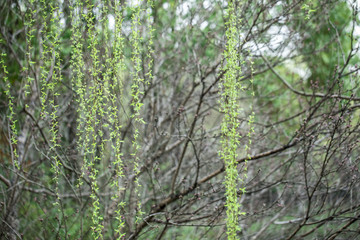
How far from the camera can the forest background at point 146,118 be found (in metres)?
2.26

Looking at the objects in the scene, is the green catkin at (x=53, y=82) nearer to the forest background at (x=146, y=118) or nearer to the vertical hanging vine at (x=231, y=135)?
the forest background at (x=146, y=118)

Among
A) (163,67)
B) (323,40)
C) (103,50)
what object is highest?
(323,40)

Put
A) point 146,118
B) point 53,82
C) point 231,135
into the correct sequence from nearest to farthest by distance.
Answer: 1. point 231,135
2. point 53,82
3. point 146,118

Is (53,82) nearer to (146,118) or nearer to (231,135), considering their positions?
(231,135)

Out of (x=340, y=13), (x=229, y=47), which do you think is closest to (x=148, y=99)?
(x=229, y=47)

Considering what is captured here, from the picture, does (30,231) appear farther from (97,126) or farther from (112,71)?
(112,71)

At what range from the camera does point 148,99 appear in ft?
14.2

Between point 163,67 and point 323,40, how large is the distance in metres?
2.41

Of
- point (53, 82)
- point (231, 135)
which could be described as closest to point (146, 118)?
point (53, 82)

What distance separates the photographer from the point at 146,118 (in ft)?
13.8

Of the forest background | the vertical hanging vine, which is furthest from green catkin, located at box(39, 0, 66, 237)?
the vertical hanging vine

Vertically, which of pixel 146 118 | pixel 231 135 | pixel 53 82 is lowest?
pixel 231 135

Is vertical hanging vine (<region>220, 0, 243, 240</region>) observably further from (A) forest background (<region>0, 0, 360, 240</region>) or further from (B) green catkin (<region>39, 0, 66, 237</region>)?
(B) green catkin (<region>39, 0, 66, 237</region>)

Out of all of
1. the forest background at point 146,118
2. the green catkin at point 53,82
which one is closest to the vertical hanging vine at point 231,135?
the forest background at point 146,118
